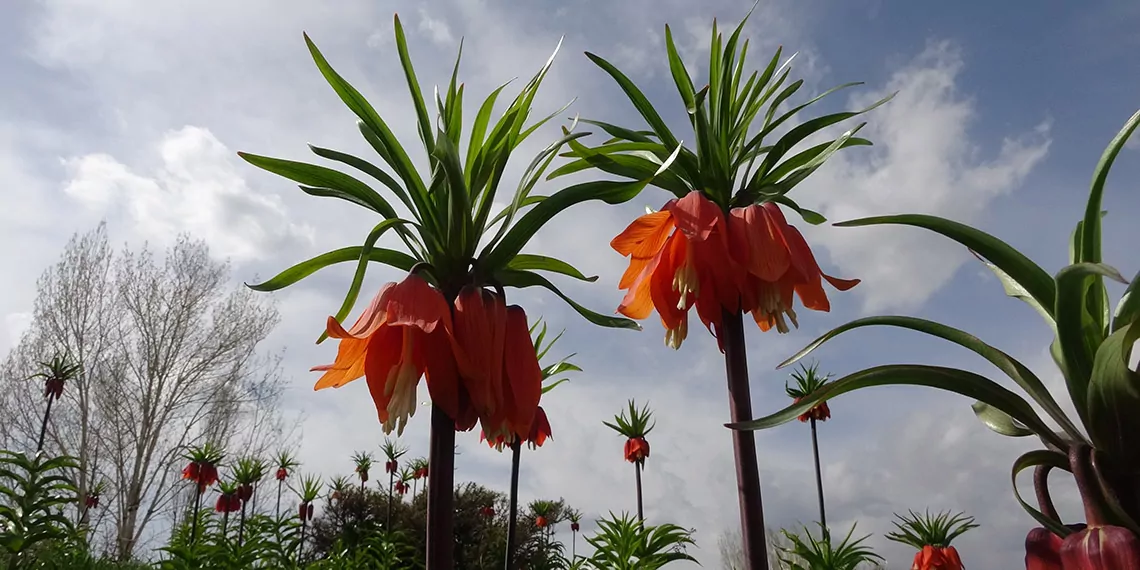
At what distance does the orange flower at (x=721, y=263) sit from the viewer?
→ 2002 millimetres

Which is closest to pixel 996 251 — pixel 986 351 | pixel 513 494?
pixel 986 351

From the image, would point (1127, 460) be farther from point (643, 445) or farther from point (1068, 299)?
point (643, 445)

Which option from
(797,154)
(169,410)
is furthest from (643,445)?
(169,410)

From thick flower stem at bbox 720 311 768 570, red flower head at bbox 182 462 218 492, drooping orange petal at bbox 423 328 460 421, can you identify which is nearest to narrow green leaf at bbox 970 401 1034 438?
thick flower stem at bbox 720 311 768 570

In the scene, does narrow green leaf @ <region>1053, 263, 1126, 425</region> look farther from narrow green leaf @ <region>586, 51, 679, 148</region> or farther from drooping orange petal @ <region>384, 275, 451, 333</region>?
narrow green leaf @ <region>586, 51, 679, 148</region>

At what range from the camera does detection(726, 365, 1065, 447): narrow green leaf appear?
3.16ft

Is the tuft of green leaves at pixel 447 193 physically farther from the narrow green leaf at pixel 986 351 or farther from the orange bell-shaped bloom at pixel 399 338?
the narrow green leaf at pixel 986 351

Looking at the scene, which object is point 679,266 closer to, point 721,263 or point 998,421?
point 721,263

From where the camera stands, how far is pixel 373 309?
160 cm

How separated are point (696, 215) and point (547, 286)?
51 centimetres

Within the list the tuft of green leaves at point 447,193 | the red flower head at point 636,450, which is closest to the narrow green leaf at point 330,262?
the tuft of green leaves at point 447,193

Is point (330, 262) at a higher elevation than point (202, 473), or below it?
below

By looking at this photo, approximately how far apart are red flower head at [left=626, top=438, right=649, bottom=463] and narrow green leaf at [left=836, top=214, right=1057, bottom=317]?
800 cm

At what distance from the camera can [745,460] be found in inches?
73.7
